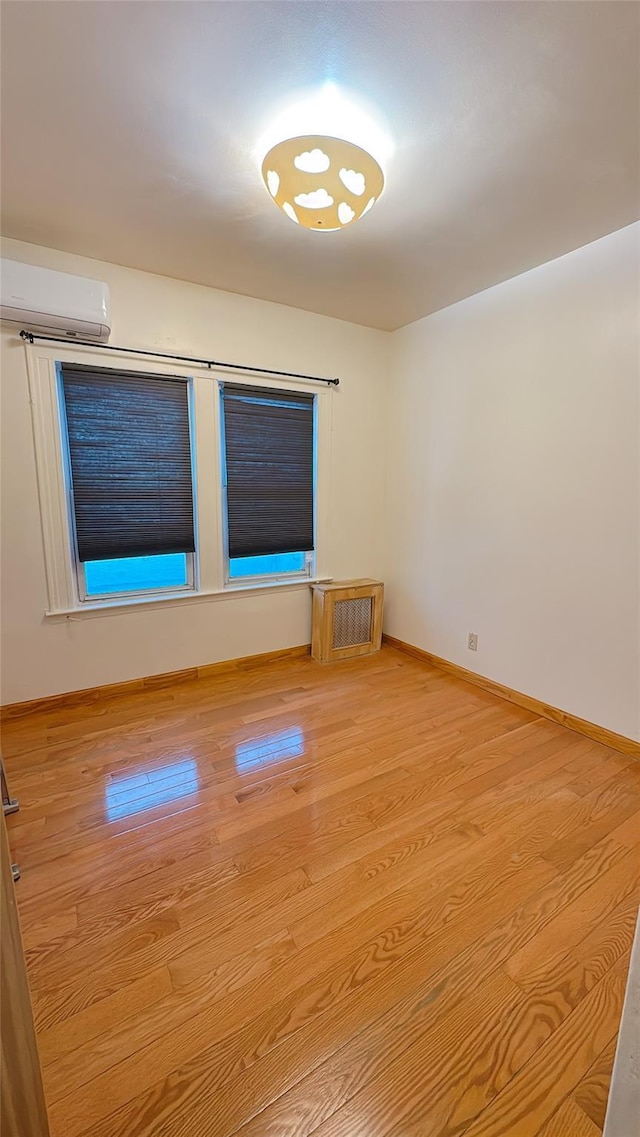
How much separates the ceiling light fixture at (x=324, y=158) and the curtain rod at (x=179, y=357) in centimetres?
132

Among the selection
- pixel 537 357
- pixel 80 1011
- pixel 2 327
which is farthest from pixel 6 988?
pixel 537 357

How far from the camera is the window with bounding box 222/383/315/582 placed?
3.13m

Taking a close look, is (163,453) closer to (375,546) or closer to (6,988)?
(375,546)

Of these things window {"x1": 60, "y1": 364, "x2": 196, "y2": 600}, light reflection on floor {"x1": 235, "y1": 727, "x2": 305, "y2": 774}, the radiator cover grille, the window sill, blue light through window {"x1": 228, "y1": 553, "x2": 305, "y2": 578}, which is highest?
window {"x1": 60, "y1": 364, "x2": 196, "y2": 600}

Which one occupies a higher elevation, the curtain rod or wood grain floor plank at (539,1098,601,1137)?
the curtain rod

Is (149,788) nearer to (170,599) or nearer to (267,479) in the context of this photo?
(170,599)

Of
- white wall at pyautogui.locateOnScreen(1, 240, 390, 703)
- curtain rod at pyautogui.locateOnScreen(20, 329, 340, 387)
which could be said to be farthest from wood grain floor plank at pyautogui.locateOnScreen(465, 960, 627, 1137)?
curtain rod at pyautogui.locateOnScreen(20, 329, 340, 387)

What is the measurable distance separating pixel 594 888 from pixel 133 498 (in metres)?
2.96

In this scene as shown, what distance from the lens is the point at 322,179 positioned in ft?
5.30

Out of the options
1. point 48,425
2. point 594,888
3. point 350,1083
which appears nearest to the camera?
point 350,1083

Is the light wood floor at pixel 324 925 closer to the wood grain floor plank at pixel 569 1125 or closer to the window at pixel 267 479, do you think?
the wood grain floor plank at pixel 569 1125

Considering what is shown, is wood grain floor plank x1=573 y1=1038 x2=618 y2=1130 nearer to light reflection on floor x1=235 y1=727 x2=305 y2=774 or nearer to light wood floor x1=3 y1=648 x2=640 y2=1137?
light wood floor x1=3 y1=648 x2=640 y2=1137

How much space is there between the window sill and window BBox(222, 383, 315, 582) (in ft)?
0.35

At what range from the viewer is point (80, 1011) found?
117cm
